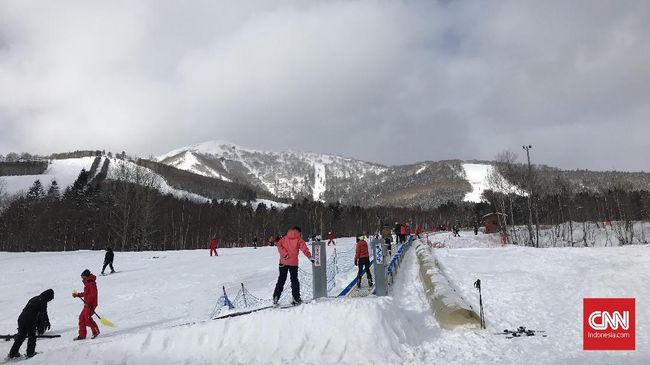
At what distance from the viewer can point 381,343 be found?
799 centimetres

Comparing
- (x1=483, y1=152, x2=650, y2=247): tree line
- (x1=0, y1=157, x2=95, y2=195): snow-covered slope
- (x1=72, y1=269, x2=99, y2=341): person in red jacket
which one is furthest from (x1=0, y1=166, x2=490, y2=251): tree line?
(x1=72, y1=269, x2=99, y2=341): person in red jacket

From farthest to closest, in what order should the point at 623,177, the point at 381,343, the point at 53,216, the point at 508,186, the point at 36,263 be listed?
1. the point at 623,177
2. the point at 53,216
3. the point at 508,186
4. the point at 36,263
5. the point at 381,343

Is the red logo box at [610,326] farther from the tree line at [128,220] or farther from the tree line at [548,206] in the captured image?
the tree line at [128,220]

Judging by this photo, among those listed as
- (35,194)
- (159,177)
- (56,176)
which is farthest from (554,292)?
(56,176)

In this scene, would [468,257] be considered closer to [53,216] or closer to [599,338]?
[599,338]

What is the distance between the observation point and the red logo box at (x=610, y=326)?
837 cm

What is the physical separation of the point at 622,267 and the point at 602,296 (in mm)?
3239

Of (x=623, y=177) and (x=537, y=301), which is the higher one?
(x=623, y=177)

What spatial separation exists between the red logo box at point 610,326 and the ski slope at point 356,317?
21 centimetres

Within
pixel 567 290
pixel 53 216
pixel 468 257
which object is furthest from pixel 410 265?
pixel 53 216

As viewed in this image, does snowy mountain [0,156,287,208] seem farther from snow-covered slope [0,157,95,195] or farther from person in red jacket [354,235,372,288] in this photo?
person in red jacket [354,235,372,288]

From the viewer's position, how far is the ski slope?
Answer: 7941 millimetres

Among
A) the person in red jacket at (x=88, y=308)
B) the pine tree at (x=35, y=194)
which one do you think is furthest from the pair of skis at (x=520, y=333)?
the pine tree at (x=35, y=194)

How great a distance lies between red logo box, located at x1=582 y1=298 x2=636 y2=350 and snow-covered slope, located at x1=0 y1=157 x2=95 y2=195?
14498 cm
